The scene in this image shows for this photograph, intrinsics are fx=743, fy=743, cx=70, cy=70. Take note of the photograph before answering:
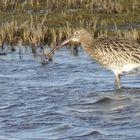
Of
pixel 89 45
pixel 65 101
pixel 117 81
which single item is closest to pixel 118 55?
pixel 117 81

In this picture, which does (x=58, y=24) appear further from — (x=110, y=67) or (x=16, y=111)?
(x=16, y=111)

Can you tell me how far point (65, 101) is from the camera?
10.5 meters

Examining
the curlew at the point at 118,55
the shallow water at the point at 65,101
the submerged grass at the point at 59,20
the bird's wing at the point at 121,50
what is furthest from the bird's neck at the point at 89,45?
the submerged grass at the point at 59,20

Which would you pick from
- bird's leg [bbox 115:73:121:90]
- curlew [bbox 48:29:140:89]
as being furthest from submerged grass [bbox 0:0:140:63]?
bird's leg [bbox 115:73:121:90]

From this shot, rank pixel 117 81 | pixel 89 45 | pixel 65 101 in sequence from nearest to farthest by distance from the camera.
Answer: pixel 65 101
pixel 117 81
pixel 89 45

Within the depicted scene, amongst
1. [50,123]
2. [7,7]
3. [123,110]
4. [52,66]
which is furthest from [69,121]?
[7,7]

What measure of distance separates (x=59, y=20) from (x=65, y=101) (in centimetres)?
831

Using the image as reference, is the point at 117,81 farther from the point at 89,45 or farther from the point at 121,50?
the point at 89,45

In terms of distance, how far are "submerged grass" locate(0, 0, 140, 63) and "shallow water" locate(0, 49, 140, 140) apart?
102 centimetres

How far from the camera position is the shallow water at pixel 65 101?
8703mm

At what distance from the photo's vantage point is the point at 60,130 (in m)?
8.80

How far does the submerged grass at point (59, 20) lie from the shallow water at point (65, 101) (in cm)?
102

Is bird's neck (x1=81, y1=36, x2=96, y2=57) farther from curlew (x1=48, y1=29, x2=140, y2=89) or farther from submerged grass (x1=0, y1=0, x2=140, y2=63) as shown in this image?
submerged grass (x1=0, y1=0, x2=140, y2=63)

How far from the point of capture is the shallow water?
870 centimetres
